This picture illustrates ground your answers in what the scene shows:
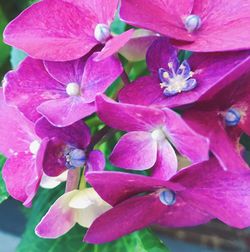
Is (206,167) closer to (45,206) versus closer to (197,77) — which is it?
(197,77)

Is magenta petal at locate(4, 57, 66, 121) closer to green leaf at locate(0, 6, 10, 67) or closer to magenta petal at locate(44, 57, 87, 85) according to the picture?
magenta petal at locate(44, 57, 87, 85)

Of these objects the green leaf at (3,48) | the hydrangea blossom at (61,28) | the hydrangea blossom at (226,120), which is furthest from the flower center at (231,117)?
the green leaf at (3,48)

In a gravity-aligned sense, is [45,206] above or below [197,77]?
below

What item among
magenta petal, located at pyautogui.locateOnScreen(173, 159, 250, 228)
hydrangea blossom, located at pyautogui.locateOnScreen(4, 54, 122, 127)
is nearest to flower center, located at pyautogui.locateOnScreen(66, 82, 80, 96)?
hydrangea blossom, located at pyautogui.locateOnScreen(4, 54, 122, 127)

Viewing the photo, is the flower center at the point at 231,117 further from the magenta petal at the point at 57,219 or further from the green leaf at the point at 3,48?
the green leaf at the point at 3,48

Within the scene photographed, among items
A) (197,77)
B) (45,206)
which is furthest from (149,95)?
(45,206)

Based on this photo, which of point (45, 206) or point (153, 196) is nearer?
point (153, 196)
